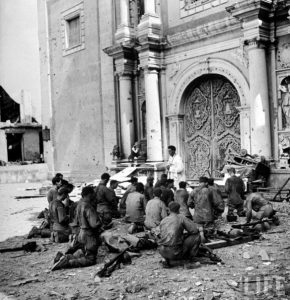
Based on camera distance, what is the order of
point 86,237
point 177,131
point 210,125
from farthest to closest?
1. point 177,131
2. point 210,125
3. point 86,237

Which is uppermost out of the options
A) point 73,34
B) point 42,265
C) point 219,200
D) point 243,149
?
point 73,34

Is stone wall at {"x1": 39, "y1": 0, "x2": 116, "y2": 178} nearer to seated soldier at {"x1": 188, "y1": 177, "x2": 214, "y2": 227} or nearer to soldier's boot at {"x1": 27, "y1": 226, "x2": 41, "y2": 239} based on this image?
soldier's boot at {"x1": 27, "y1": 226, "x2": 41, "y2": 239}

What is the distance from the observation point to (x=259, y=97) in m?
12.2

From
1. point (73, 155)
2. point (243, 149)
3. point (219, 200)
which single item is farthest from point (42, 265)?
point (73, 155)

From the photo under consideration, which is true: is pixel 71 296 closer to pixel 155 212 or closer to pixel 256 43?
pixel 155 212

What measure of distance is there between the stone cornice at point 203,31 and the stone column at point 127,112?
252 cm

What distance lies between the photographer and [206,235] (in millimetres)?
7445

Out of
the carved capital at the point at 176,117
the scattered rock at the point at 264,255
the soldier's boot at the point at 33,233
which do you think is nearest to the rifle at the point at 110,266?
the scattered rock at the point at 264,255

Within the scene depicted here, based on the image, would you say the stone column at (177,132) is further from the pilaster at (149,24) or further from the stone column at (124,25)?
the stone column at (124,25)

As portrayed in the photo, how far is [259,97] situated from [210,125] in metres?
3.02

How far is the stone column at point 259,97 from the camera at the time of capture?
1223 centimetres

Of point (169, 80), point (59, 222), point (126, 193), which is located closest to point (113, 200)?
point (126, 193)

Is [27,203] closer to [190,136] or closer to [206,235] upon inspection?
[190,136]

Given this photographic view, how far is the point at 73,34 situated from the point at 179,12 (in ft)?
22.4
